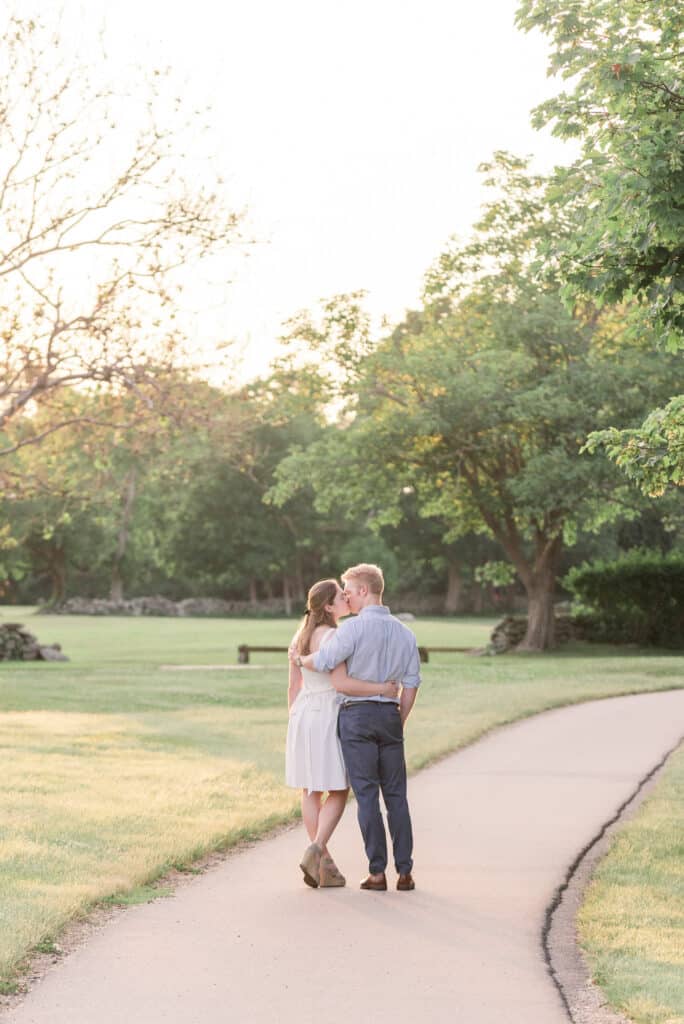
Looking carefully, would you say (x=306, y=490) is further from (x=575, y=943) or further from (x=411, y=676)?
(x=575, y=943)

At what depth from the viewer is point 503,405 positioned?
33.8 metres

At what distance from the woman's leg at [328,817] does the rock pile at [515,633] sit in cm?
3031

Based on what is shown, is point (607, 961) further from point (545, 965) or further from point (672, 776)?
point (672, 776)

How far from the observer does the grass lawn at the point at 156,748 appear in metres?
8.84

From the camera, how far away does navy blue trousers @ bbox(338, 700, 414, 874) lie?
26.8 ft

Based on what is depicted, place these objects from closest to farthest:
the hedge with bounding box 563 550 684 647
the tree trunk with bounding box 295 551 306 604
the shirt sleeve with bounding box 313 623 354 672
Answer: the shirt sleeve with bounding box 313 623 354 672 < the hedge with bounding box 563 550 684 647 < the tree trunk with bounding box 295 551 306 604

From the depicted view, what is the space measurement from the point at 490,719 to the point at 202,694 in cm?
711

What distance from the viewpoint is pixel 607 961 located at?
6.56 meters

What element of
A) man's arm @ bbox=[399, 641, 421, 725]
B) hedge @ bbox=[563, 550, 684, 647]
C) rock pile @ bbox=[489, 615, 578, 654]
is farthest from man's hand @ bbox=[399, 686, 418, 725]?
hedge @ bbox=[563, 550, 684, 647]

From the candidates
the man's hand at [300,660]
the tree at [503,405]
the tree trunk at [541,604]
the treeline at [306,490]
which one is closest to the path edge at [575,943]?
the man's hand at [300,660]

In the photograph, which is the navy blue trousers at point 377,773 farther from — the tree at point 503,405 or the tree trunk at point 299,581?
the tree trunk at point 299,581

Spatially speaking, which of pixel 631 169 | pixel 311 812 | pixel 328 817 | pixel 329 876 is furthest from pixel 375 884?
pixel 631 169

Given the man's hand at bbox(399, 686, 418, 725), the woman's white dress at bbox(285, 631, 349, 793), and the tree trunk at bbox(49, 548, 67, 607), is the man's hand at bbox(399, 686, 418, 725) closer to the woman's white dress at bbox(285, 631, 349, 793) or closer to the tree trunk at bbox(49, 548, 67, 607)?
the woman's white dress at bbox(285, 631, 349, 793)

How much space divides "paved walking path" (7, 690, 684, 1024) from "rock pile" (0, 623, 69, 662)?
2647 cm
